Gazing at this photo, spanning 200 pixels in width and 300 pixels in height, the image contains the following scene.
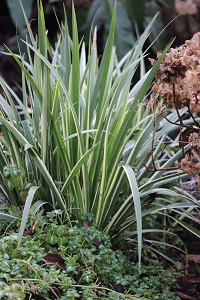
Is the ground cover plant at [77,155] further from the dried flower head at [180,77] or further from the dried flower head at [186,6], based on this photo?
the dried flower head at [186,6]

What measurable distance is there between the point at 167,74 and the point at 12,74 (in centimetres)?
373

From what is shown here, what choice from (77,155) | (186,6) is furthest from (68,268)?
(186,6)

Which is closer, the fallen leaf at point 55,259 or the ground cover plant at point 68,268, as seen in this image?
the ground cover plant at point 68,268

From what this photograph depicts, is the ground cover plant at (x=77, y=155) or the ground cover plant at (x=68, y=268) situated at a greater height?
the ground cover plant at (x=77, y=155)

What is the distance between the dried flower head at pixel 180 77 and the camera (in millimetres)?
1514

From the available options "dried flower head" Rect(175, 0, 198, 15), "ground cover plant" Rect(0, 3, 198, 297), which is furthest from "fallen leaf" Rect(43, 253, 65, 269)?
"dried flower head" Rect(175, 0, 198, 15)

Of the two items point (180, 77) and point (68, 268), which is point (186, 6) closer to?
point (180, 77)

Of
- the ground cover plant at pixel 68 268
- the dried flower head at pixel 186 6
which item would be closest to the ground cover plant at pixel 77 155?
the ground cover plant at pixel 68 268

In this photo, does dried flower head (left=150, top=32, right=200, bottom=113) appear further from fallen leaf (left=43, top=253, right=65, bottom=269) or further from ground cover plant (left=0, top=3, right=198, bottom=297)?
fallen leaf (left=43, top=253, right=65, bottom=269)

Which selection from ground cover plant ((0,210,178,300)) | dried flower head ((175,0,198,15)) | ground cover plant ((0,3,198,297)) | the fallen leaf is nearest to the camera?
ground cover plant ((0,210,178,300))

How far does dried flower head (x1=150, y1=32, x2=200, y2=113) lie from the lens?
4.97 ft

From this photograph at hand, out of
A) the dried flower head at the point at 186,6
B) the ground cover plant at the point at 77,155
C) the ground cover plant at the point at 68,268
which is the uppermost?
the dried flower head at the point at 186,6

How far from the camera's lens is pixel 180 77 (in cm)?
158

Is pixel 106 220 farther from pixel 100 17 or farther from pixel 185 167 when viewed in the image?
pixel 100 17
